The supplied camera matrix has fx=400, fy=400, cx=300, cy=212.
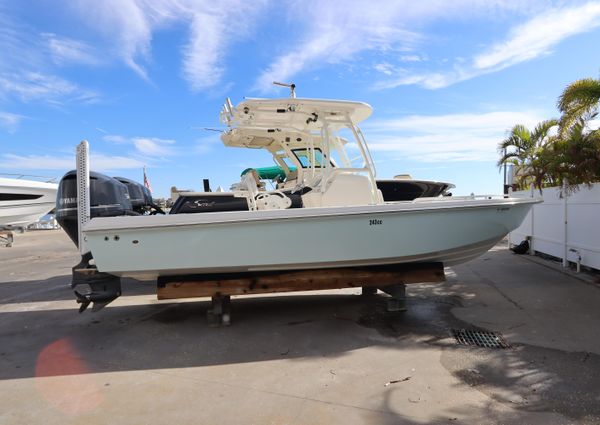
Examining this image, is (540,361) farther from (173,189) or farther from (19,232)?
(19,232)

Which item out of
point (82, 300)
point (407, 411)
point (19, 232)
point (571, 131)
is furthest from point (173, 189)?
point (19, 232)

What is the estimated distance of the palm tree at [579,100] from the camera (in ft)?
21.9

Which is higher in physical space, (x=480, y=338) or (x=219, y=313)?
(x=219, y=313)

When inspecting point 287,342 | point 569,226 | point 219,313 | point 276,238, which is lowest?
point 287,342

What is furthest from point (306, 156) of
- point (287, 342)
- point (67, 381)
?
A: point (67, 381)

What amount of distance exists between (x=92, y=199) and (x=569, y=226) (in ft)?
26.0

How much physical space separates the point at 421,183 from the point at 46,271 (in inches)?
343

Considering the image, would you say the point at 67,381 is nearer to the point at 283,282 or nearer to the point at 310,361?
the point at 310,361

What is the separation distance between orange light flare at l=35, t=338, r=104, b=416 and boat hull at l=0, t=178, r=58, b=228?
56.5 ft

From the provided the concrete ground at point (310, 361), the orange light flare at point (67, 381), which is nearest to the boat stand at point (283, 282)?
the concrete ground at point (310, 361)

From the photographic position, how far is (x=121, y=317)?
17.1 feet

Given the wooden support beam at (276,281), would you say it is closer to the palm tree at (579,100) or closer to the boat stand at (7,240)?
the palm tree at (579,100)

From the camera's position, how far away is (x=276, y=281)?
4.55 m

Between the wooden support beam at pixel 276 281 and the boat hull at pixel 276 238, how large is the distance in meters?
0.16
